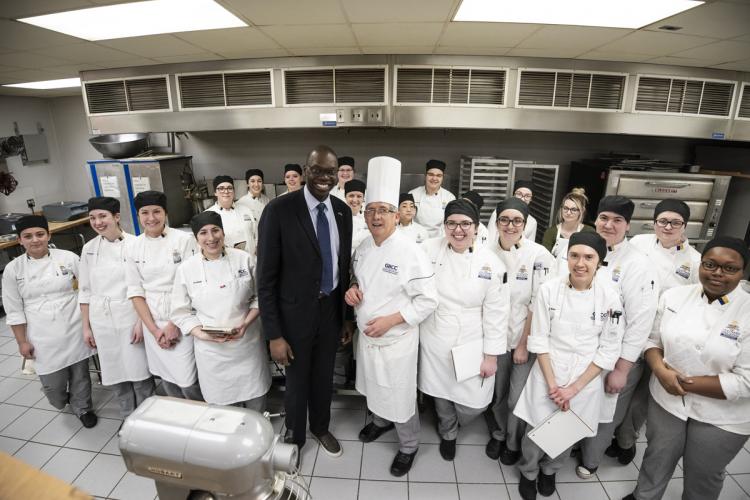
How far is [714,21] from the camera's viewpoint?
2.35 metres

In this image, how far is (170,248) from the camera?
243 cm

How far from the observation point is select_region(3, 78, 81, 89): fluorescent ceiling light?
4.54 metres

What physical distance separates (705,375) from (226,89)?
14.7 feet

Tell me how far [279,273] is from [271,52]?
2528mm

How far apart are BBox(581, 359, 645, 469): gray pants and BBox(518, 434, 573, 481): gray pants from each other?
238mm

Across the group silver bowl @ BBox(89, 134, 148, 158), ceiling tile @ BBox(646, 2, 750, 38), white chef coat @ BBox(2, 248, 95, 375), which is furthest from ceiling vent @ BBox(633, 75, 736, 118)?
silver bowl @ BBox(89, 134, 148, 158)

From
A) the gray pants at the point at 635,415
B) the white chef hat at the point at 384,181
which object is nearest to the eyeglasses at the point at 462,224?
the white chef hat at the point at 384,181

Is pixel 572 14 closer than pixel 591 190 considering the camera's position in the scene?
Yes

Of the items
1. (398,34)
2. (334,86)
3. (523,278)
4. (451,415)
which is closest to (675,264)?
(523,278)

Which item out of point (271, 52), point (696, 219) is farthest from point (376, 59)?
point (696, 219)

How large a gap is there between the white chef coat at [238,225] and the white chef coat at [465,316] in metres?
2.35

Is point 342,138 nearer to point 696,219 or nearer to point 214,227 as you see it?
point 214,227

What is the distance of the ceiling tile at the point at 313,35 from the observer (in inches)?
108

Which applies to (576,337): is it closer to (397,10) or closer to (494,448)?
(494,448)
